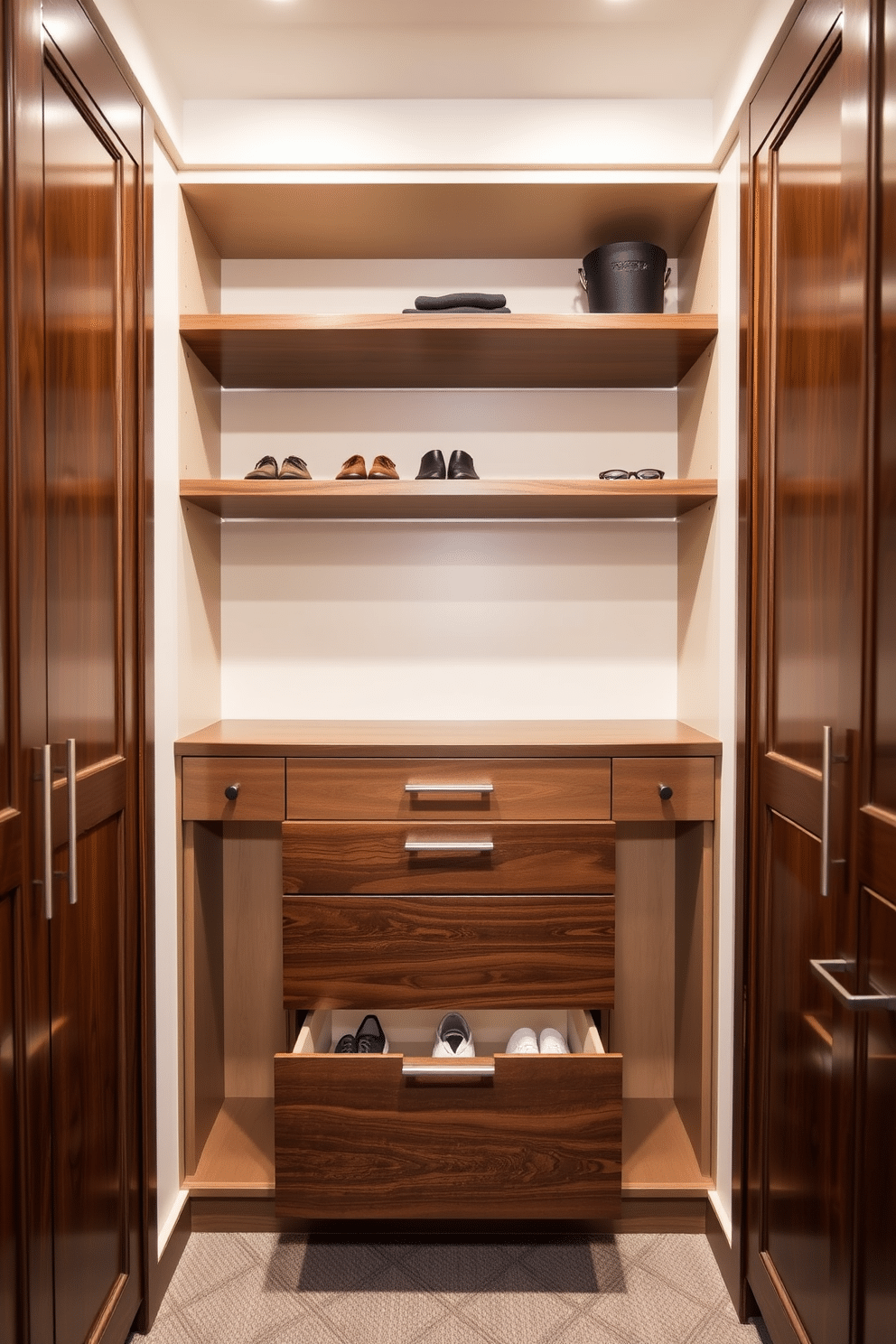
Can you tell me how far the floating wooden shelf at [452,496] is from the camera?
1.78 metres

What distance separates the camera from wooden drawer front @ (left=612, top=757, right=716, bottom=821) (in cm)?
176

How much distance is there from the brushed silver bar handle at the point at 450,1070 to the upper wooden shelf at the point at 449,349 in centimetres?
143

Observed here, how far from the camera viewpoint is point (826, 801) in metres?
1.16

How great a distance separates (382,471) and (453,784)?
0.70 meters

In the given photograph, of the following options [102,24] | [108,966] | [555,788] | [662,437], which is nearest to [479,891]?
[555,788]

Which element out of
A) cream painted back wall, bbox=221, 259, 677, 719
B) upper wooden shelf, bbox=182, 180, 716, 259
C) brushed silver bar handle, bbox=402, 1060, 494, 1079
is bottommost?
brushed silver bar handle, bbox=402, 1060, 494, 1079

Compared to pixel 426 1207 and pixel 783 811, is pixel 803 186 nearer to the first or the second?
pixel 783 811

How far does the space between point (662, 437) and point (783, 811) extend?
1.07m

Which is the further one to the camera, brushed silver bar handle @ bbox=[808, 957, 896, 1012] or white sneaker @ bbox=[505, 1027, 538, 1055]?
white sneaker @ bbox=[505, 1027, 538, 1055]

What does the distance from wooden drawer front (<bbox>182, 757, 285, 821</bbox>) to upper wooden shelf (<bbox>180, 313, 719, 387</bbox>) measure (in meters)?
0.88

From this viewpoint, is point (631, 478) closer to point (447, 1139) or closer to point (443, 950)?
point (443, 950)

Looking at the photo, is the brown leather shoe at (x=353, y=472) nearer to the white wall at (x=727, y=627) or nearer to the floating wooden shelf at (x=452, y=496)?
the floating wooden shelf at (x=452, y=496)

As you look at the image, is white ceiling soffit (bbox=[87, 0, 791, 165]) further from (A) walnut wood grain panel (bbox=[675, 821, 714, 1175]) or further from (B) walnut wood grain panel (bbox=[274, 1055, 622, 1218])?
(B) walnut wood grain panel (bbox=[274, 1055, 622, 1218])

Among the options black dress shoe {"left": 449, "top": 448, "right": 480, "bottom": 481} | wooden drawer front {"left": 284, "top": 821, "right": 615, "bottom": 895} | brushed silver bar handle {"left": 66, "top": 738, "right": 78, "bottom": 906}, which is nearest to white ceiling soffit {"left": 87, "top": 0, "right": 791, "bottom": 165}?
black dress shoe {"left": 449, "top": 448, "right": 480, "bottom": 481}
